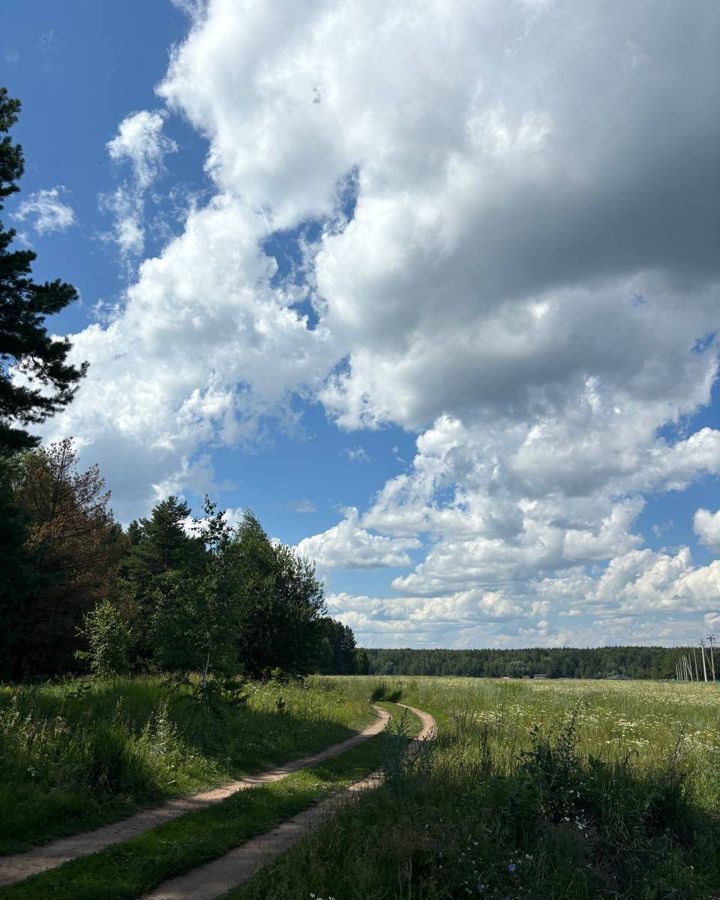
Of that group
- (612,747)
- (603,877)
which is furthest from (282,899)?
(612,747)

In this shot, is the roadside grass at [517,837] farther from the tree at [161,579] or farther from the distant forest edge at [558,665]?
the distant forest edge at [558,665]

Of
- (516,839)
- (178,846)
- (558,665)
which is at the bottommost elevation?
(558,665)

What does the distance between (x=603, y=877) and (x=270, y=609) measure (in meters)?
31.8

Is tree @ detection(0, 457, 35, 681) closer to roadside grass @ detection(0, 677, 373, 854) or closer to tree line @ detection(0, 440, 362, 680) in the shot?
tree line @ detection(0, 440, 362, 680)

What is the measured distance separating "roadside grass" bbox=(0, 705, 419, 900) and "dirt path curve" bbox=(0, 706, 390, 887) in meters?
0.31

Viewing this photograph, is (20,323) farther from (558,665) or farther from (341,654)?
(558,665)

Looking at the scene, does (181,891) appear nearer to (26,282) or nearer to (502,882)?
(502,882)

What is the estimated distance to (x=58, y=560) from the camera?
3397 cm

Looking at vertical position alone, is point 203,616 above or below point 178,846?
above

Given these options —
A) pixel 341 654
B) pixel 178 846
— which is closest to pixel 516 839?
pixel 178 846

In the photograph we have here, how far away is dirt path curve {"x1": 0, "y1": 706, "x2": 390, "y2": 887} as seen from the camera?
7262 mm

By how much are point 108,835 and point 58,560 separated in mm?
28304

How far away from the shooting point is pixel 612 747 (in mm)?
14648

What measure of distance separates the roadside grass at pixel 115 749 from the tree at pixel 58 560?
16256 millimetres
